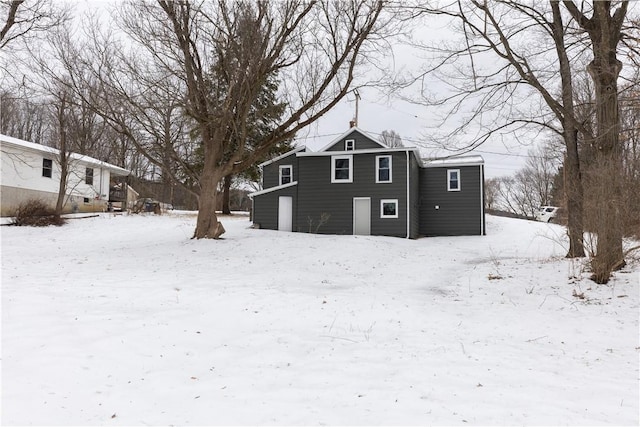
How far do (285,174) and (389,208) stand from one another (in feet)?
22.6

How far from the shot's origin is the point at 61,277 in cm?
777

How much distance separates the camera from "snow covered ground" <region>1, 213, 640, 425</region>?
10.4 feet

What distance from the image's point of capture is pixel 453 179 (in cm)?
2322

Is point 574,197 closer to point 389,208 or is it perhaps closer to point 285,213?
point 389,208

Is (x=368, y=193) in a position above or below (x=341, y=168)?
below

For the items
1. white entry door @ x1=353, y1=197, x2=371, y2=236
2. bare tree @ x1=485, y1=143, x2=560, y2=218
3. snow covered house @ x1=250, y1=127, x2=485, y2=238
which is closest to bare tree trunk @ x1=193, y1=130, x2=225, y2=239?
snow covered house @ x1=250, y1=127, x2=485, y2=238

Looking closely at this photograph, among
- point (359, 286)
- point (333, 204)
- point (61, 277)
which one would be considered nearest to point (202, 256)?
point (61, 277)

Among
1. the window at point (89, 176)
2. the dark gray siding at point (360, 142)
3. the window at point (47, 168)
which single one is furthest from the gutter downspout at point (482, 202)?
the window at point (47, 168)

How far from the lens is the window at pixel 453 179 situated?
2308cm

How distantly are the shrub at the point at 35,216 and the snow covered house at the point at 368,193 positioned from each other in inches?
400

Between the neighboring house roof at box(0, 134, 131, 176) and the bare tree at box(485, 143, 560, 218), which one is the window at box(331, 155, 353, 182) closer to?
the neighboring house roof at box(0, 134, 131, 176)

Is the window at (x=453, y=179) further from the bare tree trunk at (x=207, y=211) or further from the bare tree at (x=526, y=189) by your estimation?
the bare tree at (x=526, y=189)

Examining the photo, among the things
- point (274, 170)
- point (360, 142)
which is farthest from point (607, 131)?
point (274, 170)

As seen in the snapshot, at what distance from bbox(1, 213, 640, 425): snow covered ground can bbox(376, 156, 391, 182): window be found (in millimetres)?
11645
